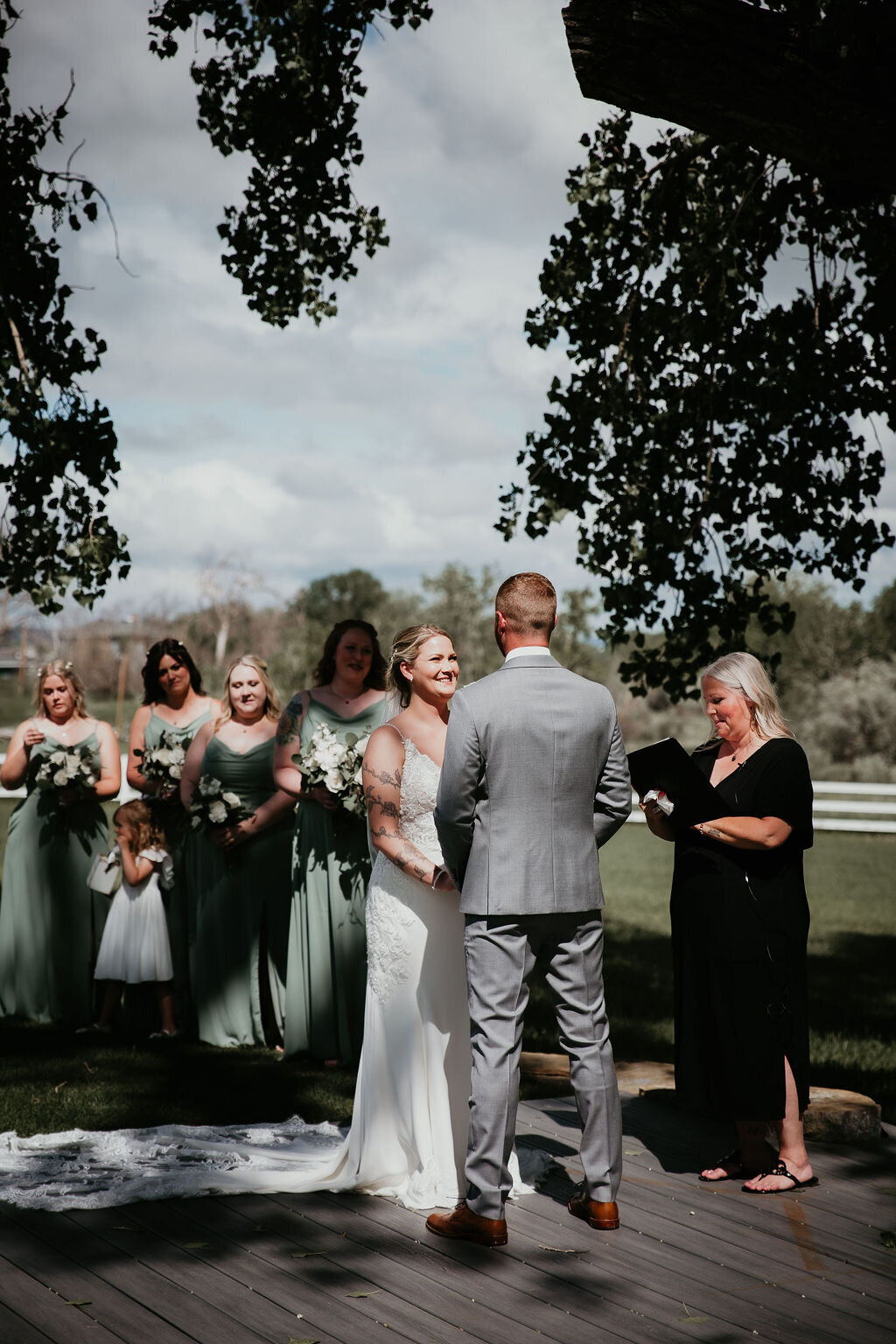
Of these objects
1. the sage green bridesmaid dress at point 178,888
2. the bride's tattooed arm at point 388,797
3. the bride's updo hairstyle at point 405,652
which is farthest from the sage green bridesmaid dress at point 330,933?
the bride's tattooed arm at point 388,797

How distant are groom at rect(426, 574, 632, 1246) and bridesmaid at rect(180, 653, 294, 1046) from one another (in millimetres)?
4049

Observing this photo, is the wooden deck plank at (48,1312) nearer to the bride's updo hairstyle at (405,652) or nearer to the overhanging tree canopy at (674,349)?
the bride's updo hairstyle at (405,652)

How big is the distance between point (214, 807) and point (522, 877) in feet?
13.8

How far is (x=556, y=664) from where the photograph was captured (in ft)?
16.7

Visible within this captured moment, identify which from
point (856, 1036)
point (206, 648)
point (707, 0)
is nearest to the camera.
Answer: point (707, 0)

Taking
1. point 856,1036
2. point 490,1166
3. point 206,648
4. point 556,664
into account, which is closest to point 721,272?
point 556,664

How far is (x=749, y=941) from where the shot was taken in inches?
221

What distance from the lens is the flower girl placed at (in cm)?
877

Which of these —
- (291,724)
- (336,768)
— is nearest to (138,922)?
(291,724)

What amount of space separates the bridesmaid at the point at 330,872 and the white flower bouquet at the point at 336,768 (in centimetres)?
15

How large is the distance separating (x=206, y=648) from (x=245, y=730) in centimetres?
6203

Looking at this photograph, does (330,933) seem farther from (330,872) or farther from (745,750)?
(745,750)

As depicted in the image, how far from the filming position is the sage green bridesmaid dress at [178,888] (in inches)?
362

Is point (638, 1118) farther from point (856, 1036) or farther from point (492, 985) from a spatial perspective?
point (856, 1036)
